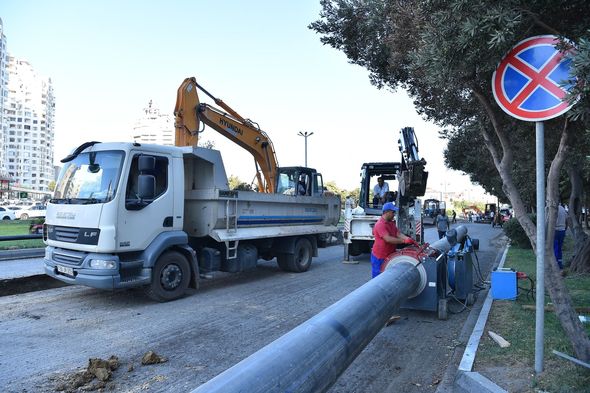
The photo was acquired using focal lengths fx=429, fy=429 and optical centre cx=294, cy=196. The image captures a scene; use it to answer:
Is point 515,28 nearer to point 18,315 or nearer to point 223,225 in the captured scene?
point 223,225

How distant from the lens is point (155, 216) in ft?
24.2

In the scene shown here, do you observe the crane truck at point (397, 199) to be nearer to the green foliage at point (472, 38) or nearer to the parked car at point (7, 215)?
the green foliage at point (472, 38)

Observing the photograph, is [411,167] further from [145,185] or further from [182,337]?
[182,337]

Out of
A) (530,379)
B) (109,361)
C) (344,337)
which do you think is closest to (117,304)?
(109,361)

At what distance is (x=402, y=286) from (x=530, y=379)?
1524 mm

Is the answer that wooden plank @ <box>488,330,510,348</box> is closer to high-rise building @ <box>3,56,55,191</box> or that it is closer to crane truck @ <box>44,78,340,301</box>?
crane truck @ <box>44,78,340,301</box>

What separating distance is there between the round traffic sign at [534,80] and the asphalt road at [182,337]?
2768mm

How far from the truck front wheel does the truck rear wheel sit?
3544mm

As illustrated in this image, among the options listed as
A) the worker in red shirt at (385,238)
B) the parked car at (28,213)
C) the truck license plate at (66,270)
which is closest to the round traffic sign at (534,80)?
the worker in red shirt at (385,238)

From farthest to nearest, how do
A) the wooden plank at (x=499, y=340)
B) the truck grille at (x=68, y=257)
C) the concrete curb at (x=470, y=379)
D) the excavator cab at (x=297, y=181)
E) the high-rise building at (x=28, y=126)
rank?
the high-rise building at (x=28, y=126)
the excavator cab at (x=297, y=181)
the truck grille at (x=68, y=257)
the wooden plank at (x=499, y=340)
the concrete curb at (x=470, y=379)

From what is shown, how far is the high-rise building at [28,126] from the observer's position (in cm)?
15050

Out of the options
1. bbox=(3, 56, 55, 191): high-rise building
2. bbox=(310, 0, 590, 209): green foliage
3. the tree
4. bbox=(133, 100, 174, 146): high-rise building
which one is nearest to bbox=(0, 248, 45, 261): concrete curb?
bbox=(310, 0, 590, 209): green foliage

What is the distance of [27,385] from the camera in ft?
13.5

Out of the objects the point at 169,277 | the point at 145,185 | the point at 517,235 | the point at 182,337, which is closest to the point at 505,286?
the point at 182,337
